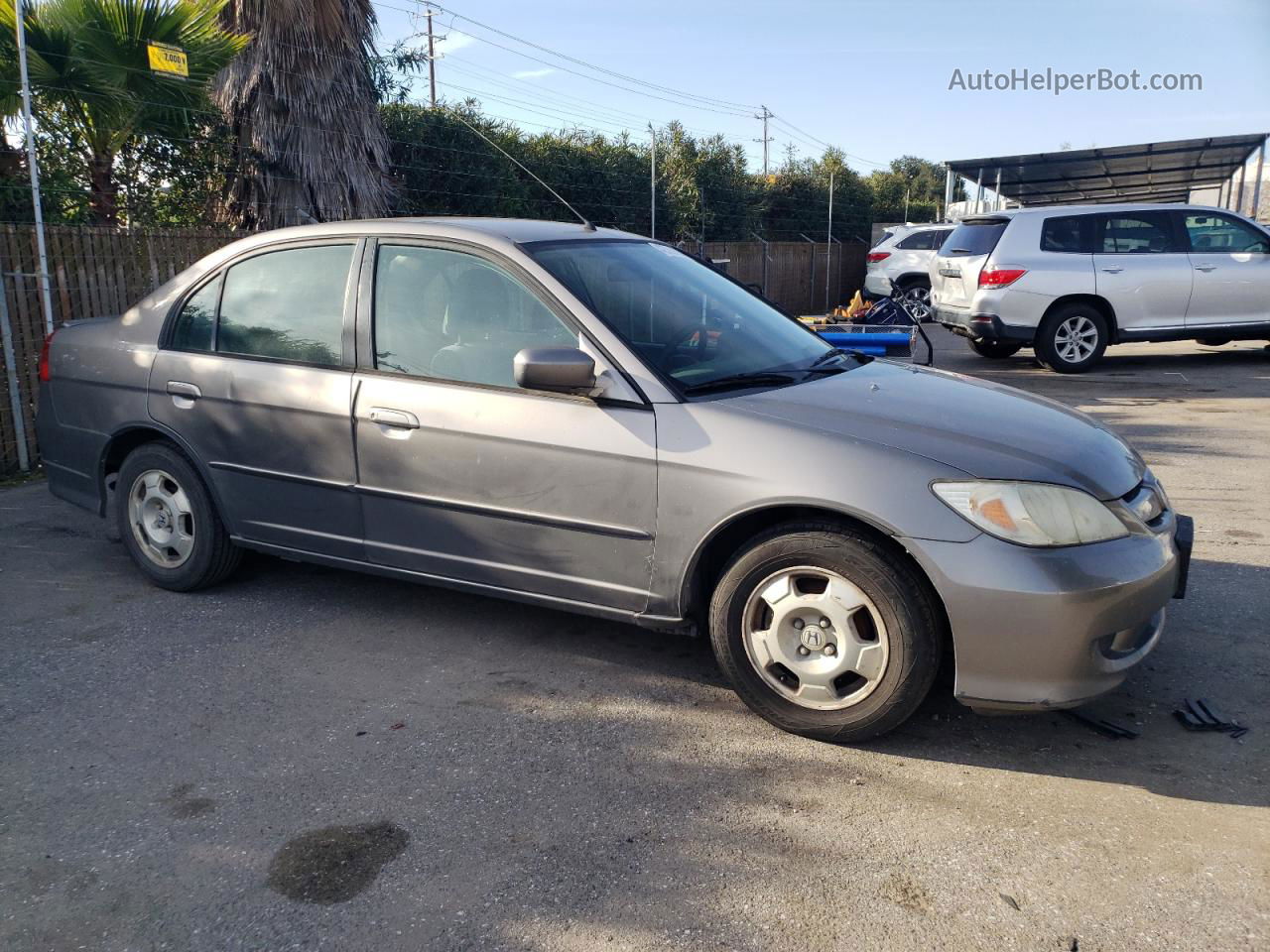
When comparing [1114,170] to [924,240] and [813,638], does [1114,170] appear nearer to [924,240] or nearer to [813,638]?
[924,240]

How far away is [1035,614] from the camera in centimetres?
310

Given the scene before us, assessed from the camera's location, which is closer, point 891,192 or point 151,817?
point 151,817

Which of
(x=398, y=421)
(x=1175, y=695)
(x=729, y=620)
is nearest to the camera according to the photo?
(x=729, y=620)

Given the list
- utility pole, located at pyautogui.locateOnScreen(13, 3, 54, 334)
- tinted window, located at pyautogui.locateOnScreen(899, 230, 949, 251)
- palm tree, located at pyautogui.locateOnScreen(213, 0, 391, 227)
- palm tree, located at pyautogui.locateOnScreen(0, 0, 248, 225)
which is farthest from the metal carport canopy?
utility pole, located at pyautogui.locateOnScreen(13, 3, 54, 334)

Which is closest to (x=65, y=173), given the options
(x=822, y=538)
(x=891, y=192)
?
(x=822, y=538)

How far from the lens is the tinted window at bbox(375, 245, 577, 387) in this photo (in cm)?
394

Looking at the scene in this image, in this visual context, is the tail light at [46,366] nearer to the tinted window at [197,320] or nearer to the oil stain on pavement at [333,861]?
the tinted window at [197,320]

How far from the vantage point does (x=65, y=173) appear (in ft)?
27.6

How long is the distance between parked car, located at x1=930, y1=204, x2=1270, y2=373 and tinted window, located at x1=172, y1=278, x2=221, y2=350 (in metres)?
9.76

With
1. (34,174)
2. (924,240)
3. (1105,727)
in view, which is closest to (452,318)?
(1105,727)

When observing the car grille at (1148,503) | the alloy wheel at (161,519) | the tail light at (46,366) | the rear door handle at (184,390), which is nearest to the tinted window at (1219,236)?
the car grille at (1148,503)

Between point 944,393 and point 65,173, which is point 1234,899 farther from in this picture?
point 65,173

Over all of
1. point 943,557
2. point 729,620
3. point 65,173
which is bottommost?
point 729,620

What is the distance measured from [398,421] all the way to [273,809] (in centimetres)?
156
